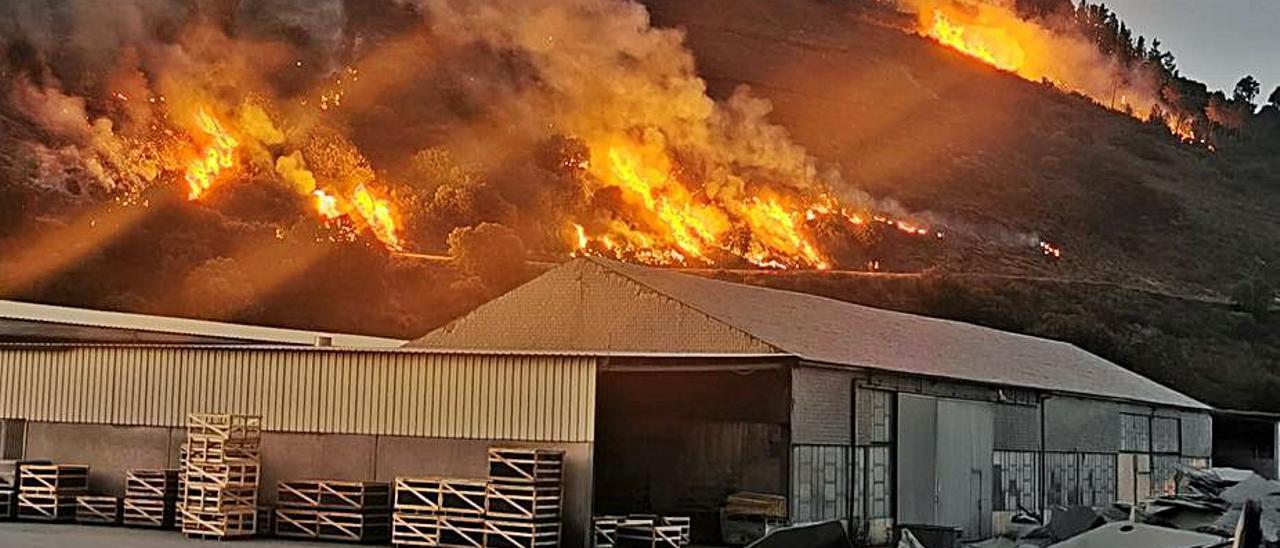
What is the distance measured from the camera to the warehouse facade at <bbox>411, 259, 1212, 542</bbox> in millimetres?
31609

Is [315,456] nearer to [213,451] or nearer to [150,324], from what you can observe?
[213,451]

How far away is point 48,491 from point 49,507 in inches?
14.1

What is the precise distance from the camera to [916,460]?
34.7 m

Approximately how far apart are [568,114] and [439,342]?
93.0 m

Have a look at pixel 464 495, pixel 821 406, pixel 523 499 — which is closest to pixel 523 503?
pixel 523 499

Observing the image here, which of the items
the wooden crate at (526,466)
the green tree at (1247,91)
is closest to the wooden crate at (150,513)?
the wooden crate at (526,466)

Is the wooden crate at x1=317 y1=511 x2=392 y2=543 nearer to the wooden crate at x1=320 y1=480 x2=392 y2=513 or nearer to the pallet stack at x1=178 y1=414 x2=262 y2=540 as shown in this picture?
the wooden crate at x1=320 y1=480 x2=392 y2=513

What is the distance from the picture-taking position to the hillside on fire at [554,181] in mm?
97000

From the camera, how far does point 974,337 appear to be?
1944 inches

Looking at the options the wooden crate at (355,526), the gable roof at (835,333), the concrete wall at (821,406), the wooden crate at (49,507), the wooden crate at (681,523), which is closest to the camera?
the wooden crate at (355,526)

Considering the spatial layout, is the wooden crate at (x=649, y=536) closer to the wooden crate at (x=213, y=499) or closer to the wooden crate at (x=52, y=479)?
the wooden crate at (x=213, y=499)

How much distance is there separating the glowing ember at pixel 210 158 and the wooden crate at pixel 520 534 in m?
82.0

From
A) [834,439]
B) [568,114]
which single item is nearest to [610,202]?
[568,114]

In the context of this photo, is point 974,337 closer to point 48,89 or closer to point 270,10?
point 48,89
